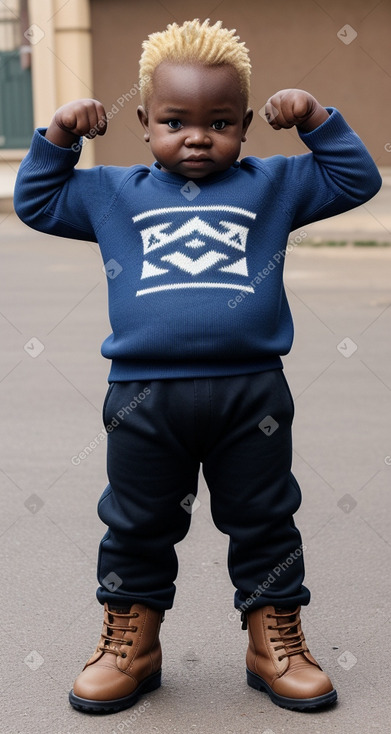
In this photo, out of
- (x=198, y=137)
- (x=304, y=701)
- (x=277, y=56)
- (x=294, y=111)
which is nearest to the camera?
(x=198, y=137)

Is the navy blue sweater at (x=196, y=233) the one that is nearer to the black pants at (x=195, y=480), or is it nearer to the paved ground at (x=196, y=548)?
the black pants at (x=195, y=480)

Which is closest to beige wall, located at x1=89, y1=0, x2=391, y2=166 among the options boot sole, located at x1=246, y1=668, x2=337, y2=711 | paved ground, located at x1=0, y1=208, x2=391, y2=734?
paved ground, located at x1=0, y1=208, x2=391, y2=734

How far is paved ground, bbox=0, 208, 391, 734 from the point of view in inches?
107

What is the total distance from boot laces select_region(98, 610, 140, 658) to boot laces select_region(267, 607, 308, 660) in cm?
33

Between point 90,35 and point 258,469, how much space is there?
1561cm

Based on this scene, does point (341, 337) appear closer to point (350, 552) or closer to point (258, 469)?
point (350, 552)

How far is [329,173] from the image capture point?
265cm

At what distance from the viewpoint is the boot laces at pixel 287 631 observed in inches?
108

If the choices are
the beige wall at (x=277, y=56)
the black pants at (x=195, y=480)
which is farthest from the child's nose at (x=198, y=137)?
the beige wall at (x=277, y=56)

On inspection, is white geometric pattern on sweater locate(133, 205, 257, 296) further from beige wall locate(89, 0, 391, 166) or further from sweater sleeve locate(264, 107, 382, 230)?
beige wall locate(89, 0, 391, 166)

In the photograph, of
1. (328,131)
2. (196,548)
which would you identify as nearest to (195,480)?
(328,131)

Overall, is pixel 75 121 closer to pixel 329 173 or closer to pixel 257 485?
pixel 329 173

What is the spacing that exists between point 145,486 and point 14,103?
15.4m

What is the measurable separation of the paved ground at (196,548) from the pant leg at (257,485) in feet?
0.98
